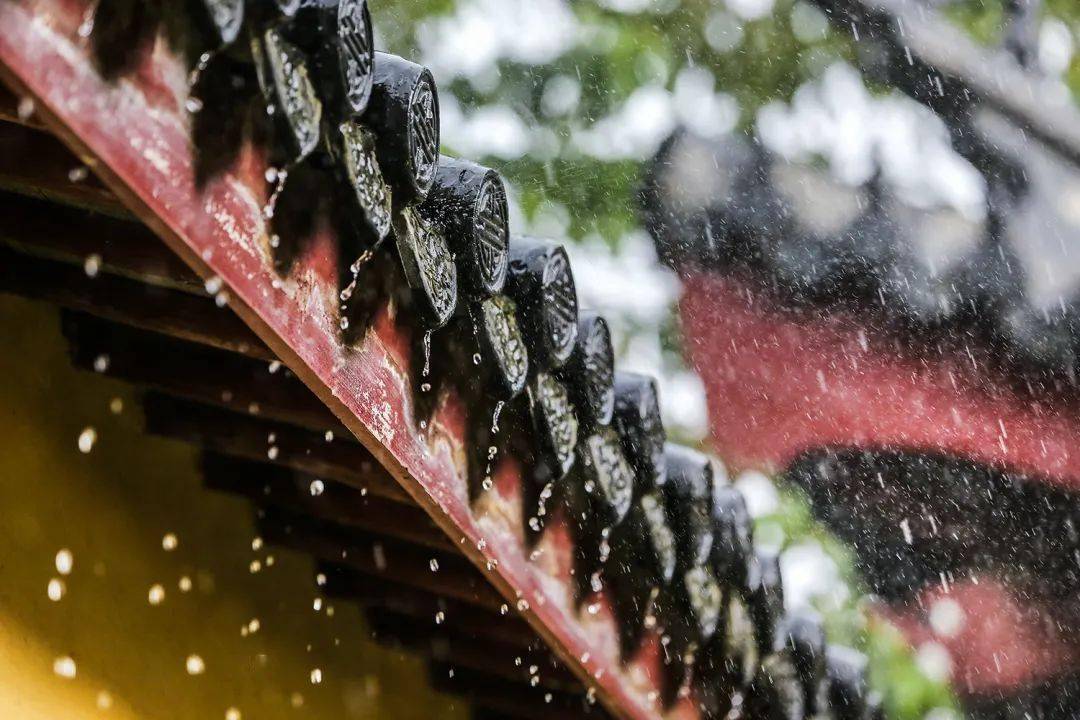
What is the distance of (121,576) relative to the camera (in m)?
2.65

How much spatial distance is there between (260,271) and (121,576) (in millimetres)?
1234

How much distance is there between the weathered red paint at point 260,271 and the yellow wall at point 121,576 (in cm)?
82

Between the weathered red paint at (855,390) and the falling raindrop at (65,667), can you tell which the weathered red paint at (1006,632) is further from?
the falling raindrop at (65,667)

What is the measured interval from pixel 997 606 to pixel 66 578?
19.0 feet

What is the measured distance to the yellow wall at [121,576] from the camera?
2.42 meters

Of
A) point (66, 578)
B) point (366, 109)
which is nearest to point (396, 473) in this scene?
point (366, 109)

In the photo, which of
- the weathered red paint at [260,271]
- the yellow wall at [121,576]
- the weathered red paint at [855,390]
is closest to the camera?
the weathered red paint at [260,271]

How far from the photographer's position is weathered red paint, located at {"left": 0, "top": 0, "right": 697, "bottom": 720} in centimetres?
135

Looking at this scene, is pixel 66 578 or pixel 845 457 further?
pixel 845 457

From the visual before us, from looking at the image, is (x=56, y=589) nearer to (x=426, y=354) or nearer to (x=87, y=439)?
(x=87, y=439)

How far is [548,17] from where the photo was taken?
9109 mm

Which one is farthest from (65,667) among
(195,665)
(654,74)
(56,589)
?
(654,74)

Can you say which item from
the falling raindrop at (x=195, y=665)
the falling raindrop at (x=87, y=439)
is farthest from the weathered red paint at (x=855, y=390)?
the falling raindrop at (x=87, y=439)

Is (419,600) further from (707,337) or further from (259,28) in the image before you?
(707,337)
